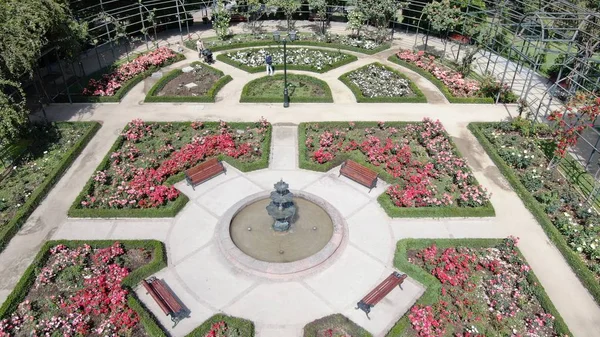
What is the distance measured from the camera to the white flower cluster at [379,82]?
96.3 feet

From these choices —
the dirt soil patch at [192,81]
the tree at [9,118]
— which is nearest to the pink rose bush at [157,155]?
the tree at [9,118]

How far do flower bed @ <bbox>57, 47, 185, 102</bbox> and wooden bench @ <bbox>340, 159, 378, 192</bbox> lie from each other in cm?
1677

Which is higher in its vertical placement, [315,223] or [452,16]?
[452,16]

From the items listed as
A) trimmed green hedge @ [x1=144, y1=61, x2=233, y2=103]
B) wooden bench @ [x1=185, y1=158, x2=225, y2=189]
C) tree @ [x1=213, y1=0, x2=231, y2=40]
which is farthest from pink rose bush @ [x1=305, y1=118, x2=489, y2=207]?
tree @ [x1=213, y1=0, x2=231, y2=40]

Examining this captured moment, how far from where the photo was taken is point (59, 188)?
810 inches

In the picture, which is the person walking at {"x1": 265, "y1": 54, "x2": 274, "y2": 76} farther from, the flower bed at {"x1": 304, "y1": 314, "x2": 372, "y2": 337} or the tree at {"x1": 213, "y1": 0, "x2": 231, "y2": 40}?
the flower bed at {"x1": 304, "y1": 314, "x2": 372, "y2": 337}

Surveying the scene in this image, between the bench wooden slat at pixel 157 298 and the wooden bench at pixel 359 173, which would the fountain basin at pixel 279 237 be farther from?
the bench wooden slat at pixel 157 298

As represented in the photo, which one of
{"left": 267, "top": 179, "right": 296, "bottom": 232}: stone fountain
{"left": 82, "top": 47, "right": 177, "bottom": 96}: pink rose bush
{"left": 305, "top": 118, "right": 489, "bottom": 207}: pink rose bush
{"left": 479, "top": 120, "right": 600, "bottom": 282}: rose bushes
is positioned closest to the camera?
{"left": 267, "top": 179, "right": 296, "bottom": 232}: stone fountain

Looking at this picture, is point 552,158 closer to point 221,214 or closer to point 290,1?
point 221,214

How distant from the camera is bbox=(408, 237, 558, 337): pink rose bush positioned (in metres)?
14.2

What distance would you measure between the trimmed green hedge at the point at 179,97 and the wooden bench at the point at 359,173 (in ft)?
38.6

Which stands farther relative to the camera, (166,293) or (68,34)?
(68,34)

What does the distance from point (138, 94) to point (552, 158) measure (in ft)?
85.1

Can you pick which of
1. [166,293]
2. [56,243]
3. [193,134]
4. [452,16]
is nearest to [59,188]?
[56,243]
